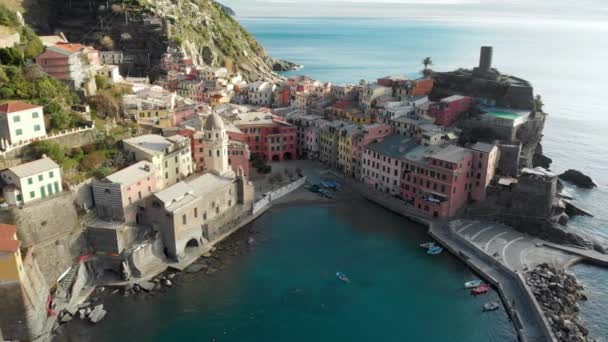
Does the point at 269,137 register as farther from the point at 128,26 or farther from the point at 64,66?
the point at 128,26

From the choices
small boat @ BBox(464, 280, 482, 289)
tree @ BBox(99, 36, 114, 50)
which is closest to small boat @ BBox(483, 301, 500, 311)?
small boat @ BBox(464, 280, 482, 289)

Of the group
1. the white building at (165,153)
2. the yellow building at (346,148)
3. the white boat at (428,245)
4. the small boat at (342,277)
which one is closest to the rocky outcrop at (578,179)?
the yellow building at (346,148)

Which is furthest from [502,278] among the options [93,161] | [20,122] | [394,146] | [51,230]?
[20,122]

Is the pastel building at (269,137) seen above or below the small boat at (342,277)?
above

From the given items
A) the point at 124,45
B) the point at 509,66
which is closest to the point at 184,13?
the point at 124,45

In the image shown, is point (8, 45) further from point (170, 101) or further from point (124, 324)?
point (124, 324)

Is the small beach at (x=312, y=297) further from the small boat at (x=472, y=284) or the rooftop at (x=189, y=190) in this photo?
the rooftop at (x=189, y=190)
